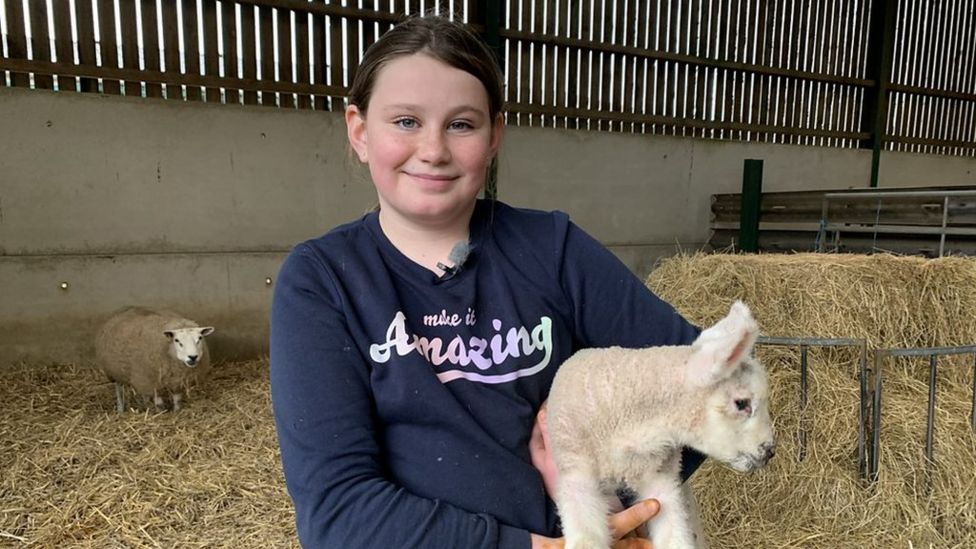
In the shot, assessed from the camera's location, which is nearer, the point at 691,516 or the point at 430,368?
the point at 430,368

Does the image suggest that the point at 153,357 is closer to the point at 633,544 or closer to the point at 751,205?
the point at 633,544

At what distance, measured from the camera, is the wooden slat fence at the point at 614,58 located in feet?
16.2

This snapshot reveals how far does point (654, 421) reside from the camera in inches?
→ 42.8

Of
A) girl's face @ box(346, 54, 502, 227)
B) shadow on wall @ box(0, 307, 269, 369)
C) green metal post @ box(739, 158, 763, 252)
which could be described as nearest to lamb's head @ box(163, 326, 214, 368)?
shadow on wall @ box(0, 307, 269, 369)

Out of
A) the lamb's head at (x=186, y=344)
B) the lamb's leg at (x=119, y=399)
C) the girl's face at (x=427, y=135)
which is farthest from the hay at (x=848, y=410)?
the lamb's leg at (x=119, y=399)

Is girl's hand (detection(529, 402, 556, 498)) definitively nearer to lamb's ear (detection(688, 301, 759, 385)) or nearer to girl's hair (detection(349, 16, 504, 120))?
lamb's ear (detection(688, 301, 759, 385))

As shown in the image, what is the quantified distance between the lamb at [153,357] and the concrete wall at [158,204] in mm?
727

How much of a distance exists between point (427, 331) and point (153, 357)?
382cm

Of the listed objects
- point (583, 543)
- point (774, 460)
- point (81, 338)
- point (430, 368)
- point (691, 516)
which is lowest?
point (81, 338)

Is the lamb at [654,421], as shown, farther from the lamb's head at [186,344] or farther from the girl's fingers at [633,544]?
the lamb's head at [186,344]

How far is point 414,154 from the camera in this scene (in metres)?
1.05

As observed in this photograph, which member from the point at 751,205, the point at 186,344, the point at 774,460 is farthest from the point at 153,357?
the point at 751,205

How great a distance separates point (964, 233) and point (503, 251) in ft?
17.1

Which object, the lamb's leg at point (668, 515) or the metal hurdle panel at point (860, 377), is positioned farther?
the metal hurdle panel at point (860, 377)
